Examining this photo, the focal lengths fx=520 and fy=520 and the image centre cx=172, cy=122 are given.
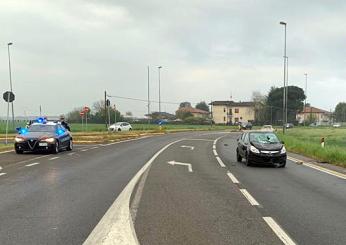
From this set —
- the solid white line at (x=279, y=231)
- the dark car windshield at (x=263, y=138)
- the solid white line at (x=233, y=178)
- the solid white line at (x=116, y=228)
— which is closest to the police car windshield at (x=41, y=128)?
the dark car windshield at (x=263, y=138)

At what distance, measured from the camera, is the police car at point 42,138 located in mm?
24047

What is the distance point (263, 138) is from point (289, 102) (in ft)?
421

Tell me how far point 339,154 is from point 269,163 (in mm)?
3947

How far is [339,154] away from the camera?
70.4 ft

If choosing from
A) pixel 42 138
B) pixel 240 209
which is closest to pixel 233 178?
pixel 240 209

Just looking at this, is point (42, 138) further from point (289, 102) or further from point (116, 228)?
point (289, 102)

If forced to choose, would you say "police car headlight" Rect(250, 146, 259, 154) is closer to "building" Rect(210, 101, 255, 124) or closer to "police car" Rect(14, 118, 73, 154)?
"police car" Rect(14, 118, 73, 154)

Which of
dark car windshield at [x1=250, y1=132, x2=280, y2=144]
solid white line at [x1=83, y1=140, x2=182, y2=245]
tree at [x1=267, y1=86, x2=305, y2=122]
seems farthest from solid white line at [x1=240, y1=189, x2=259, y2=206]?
tree at [x1=267, y1=86, x2=305, y2=122]

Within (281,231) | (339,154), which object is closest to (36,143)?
(339,154)

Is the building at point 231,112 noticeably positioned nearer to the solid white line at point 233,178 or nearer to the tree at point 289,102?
the tree at point 289,102

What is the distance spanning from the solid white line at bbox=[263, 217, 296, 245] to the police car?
17.4m

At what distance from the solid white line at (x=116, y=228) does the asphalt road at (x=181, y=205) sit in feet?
0.39

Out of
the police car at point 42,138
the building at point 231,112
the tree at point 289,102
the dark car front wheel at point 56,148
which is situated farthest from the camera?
the building at point 231,112

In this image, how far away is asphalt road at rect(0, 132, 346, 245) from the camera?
715cm
